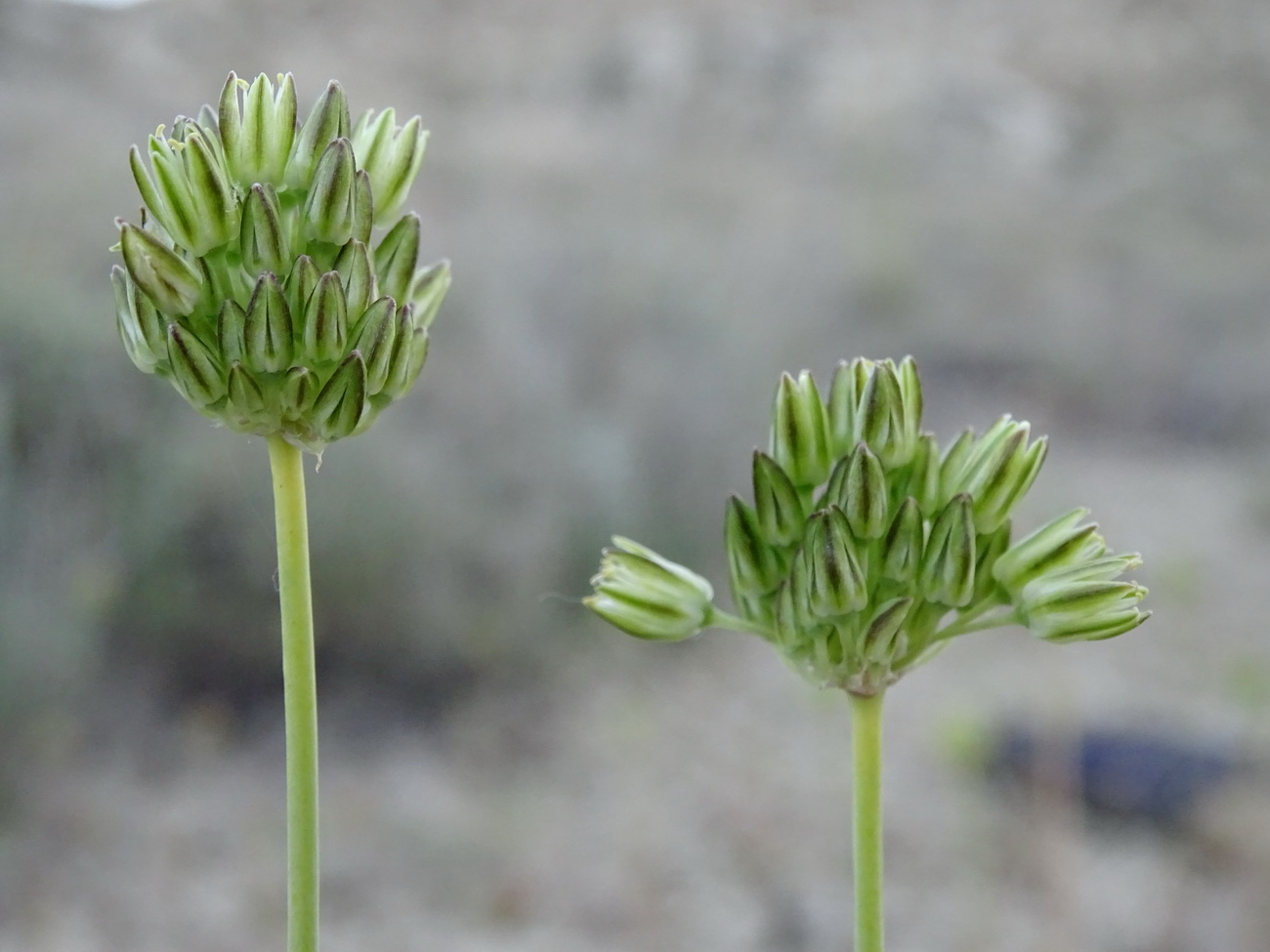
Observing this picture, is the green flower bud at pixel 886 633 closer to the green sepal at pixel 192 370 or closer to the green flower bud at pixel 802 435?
the green flower bud at pixel 802 435

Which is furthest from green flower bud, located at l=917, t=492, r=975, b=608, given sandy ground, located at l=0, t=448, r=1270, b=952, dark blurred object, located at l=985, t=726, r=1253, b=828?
dark blurred object, located at l=985, t=726, r=1253, b=828

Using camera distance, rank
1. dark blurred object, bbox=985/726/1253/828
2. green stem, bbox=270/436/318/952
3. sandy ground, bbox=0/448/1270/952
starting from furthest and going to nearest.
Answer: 1. dark blurred object, bbox=985/726/1253/828
2. sandy ground, bbox=0/448/1270/952
3. green stem, bbox=270/436/318/952

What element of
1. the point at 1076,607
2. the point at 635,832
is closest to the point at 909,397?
the point at 1076,607

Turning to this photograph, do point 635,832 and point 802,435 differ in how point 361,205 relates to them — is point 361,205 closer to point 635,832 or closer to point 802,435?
point 802,435

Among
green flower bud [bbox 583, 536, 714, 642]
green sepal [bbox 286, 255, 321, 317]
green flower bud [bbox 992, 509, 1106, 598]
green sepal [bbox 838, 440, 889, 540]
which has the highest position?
green sepal [bbox 286, 255, 321, 317]

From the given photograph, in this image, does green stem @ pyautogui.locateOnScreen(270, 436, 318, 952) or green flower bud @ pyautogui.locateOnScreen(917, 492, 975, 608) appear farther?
green flower bud @ pyautogui.locateOnScreen(917, 492, 975, 608)

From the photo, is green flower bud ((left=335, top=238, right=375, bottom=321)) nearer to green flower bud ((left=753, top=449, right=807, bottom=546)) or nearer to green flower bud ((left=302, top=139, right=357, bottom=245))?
green flower bud ((left=302, top=139, right=357, bottom=245))

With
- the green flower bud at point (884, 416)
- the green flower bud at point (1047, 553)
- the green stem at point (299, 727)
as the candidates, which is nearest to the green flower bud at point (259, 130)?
the green stem at point (299, 727)
